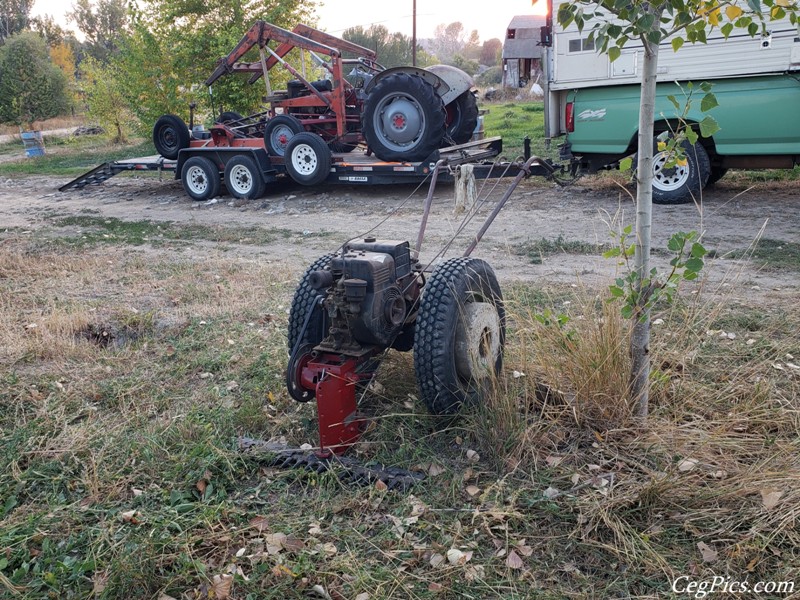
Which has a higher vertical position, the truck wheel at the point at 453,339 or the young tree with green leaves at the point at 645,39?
the young tree with green leaves at the point at 645,39

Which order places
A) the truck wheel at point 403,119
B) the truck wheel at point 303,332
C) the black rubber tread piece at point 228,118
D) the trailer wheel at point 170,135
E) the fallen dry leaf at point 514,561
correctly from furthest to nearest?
the black rubber tread piece at point 228,118 < the trailer wheel at point 170,135 < the truck wheel at point 403,119 < the truck wheel at point 303,332 < the fallen dry leaf at point 514,561

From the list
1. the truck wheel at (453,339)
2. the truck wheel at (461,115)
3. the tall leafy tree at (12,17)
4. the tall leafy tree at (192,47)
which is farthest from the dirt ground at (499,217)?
the tall leafy tree at (12,17)

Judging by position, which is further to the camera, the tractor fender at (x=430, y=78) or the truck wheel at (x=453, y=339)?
the tractor fender at (x=430, y=78)

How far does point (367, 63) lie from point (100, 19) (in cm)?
5691

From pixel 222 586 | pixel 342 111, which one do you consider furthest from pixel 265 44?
pixel 222 586

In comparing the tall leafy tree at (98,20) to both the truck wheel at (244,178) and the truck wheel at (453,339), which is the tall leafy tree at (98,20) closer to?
the truck wheel at (244,178)

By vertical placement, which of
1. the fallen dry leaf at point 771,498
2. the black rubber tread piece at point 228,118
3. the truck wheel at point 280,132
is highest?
the black rubber tread piece at point 228,118

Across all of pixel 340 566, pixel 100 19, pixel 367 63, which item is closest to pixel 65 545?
pixel 340 566

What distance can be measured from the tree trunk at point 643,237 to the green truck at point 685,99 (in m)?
5.30

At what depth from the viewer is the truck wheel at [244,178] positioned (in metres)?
12.2

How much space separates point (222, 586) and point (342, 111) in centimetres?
1034

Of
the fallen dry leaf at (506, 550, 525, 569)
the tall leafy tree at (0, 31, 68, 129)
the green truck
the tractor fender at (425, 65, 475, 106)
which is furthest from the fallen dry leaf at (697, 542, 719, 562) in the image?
the tall leafy tree at (0, 31, 68, 129)

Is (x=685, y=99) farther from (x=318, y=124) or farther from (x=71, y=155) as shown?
(x=71, y=155)

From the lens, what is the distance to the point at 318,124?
12469 mm
